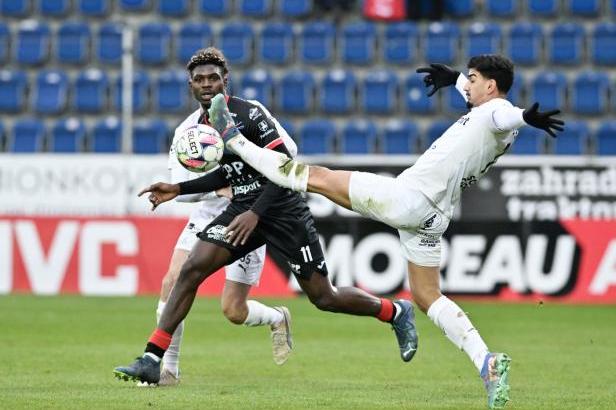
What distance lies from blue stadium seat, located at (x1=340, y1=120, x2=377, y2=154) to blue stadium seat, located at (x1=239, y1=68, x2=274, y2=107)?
5.31 feet

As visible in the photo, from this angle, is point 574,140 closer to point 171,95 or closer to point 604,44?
point 604,44

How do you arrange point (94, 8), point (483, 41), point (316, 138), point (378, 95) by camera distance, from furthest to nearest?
point (94, 8) → point (483, 41) → point (378, 95) → point (316, 138)

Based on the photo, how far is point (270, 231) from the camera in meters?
8.84

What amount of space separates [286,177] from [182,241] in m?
1.96

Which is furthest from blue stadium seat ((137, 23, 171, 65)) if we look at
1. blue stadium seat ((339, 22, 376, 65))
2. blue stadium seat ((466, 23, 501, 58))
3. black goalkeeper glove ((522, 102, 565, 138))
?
black goalkeeper glove ((522, 102, 565, 138))

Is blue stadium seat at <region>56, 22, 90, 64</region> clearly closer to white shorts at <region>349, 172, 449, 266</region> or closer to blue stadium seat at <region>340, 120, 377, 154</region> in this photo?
blue stadium seat at <region>340, 120, 377, 154</region>

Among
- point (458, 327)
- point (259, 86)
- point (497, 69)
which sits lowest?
point (458, 327)

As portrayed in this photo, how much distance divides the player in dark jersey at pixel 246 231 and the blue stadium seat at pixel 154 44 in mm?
14608

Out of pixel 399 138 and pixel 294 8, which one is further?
pixel 294 8

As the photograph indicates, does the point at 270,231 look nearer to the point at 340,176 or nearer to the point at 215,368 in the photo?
the point at 340,176

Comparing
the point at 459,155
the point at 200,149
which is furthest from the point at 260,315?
the point at 459,155

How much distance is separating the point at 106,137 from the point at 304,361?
11.3 meters

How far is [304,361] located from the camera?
11.1 meters

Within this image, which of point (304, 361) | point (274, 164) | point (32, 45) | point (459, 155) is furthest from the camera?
point (32, 45)
